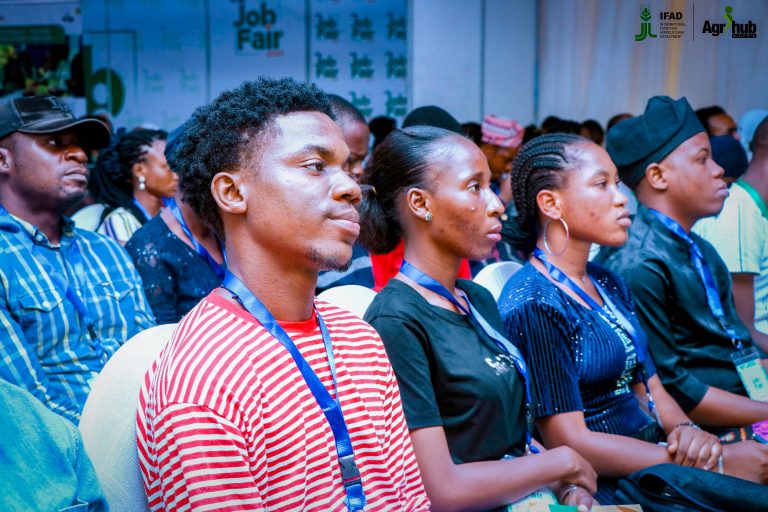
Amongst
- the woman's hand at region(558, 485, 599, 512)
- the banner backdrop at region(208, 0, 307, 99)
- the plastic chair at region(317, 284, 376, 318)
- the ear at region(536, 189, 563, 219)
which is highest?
the banner backdrop at region(208, 0, 307, 99)

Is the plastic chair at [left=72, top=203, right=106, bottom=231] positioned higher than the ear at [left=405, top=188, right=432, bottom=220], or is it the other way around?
the ear at [left=405, top=188, right=432, bottom=220]

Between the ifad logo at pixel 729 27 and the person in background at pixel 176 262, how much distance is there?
7.35ft

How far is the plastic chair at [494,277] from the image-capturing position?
2.66 m

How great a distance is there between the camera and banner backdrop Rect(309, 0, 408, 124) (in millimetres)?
7980

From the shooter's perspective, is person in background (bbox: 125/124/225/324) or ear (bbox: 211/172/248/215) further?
person in background (bbox: 125/124/225/324)

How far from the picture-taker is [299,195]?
60.1 inches

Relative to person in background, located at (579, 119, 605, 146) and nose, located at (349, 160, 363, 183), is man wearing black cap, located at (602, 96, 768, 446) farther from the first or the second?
person in background, located at (579, 119, 605, 146)

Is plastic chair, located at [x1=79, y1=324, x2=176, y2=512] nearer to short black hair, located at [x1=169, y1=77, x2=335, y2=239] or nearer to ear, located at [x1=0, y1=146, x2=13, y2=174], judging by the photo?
short black hair, located at [x1=169, y1=77, x2=335, y2=239]

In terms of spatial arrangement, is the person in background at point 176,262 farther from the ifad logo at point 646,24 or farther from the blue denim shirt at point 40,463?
the ifad logo at point 646,24

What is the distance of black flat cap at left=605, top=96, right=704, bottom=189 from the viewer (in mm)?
3051

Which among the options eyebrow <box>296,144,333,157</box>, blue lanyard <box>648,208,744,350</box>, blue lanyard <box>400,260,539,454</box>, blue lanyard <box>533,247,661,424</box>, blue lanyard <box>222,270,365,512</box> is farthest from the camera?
blue lanyard <box>648,208,744,350</box>

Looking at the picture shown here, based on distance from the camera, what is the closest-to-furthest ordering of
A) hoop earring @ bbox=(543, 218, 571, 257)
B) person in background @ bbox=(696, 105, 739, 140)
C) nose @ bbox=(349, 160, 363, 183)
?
1. hoop earring @ bbox=(543, 218, 571, 257)
2. nose @ bbox=(349, 160, 363, 183)
3. person in background @ bbox=(696, 105, 739, 140)

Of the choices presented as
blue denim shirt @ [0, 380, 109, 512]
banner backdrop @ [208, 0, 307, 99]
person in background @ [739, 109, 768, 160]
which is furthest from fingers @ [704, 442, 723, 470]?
banner backdrop @ [208, 0, 307, 99]

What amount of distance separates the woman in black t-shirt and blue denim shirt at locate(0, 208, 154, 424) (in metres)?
0.98
